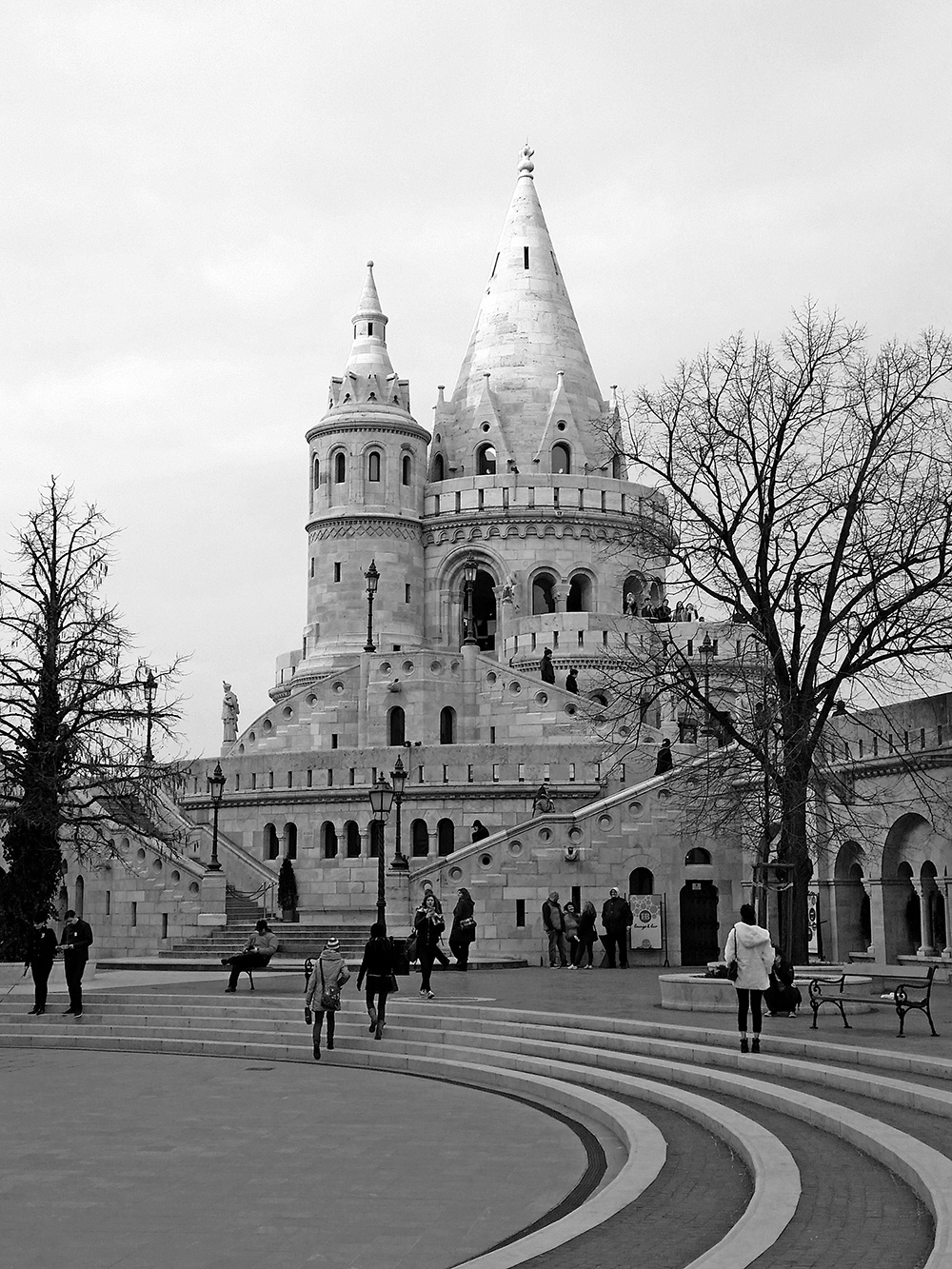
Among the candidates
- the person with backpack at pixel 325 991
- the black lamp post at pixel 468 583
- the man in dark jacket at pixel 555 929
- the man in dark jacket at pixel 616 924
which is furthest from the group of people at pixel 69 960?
the black lamp post at pixel 468 583

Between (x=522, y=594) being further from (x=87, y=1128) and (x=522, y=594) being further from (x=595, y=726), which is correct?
(x=87, y=1128)

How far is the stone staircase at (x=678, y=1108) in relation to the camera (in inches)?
347

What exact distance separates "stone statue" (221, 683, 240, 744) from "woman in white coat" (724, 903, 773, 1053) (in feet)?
131

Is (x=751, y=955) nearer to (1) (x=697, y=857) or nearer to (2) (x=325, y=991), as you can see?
(2) (x=325, y=991)

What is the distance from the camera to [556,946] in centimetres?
2995

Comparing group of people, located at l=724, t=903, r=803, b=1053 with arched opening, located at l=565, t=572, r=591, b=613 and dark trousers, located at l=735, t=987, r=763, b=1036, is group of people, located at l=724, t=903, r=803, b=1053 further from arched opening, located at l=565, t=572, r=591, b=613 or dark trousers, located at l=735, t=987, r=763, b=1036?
arched opening, located at l=565, t=572, r=591, b=613

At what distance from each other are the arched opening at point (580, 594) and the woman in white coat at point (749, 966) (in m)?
46.5

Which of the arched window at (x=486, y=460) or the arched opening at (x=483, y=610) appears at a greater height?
the arched window at (x=486, y=460)

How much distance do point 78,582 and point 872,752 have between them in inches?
555

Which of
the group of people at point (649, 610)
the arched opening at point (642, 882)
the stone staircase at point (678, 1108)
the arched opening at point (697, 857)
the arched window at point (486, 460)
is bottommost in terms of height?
the stone staircase at point (678, 1108)

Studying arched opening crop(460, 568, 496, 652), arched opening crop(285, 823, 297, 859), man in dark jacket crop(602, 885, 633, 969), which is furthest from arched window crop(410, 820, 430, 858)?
arched opening crop(460, 568, 496, 652)

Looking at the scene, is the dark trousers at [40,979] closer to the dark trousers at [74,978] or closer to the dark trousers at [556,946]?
the dark trousers at [74,978]

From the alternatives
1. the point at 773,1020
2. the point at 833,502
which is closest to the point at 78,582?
the point at 833,502

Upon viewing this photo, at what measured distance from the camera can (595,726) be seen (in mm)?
43812
